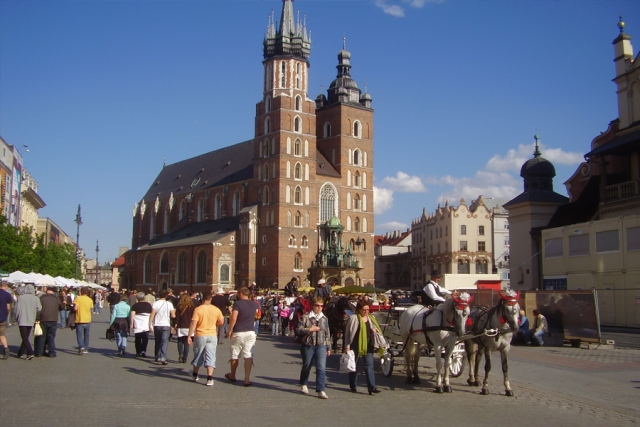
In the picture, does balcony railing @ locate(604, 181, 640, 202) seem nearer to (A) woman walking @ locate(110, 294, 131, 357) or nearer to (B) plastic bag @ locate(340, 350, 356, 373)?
(A) woman walking @ locate(110, 294, 131, 357)

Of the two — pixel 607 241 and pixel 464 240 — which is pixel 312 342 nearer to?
pixel 607 241

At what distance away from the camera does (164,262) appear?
3162 inches

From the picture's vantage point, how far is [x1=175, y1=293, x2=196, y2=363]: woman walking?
615 inches

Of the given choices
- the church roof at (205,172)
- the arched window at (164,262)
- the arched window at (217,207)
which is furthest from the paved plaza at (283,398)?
the arched window at (164,262)

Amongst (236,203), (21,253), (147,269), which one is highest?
(236,203)

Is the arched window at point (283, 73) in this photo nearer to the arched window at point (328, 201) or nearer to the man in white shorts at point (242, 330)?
the arched window at point (328, 201)

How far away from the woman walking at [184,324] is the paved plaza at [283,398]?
0.46m

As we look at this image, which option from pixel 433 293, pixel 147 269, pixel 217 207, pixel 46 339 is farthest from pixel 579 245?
pixel 147 269

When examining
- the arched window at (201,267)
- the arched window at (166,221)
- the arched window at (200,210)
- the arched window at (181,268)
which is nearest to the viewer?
the arched window at (201,267)

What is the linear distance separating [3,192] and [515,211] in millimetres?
38172

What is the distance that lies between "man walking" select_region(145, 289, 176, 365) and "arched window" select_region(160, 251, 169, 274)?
65.3 m

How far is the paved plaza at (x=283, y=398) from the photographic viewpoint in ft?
29.6

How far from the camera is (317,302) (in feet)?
37.9

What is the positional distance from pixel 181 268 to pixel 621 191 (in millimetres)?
54102
